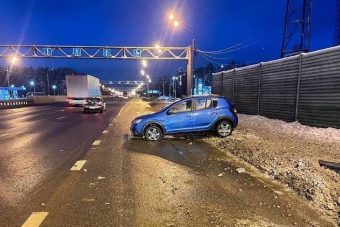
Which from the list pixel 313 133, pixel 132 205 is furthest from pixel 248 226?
pixel 313 133

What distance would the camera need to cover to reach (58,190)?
7.49m

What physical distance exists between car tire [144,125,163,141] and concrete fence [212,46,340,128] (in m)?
6.11

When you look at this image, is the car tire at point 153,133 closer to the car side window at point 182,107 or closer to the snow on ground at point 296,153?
the car side window at point 182,107

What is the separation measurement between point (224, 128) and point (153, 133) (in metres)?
2.76

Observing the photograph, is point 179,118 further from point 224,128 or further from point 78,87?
point 78,87

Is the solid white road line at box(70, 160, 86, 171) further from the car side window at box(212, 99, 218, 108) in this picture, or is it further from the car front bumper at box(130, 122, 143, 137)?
the car side window at box(212, 99, 218, 108)

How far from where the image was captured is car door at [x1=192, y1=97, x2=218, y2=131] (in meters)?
15.3

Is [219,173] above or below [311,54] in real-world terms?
below

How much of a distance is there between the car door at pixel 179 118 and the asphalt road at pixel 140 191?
264 centimetres

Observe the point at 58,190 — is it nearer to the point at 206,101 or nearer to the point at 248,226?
the point at 248,226

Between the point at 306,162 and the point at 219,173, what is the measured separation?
1909mm

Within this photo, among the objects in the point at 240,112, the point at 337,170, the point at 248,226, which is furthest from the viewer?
the point at 240,112

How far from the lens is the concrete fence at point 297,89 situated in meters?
14.8

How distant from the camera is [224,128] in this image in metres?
15.6
